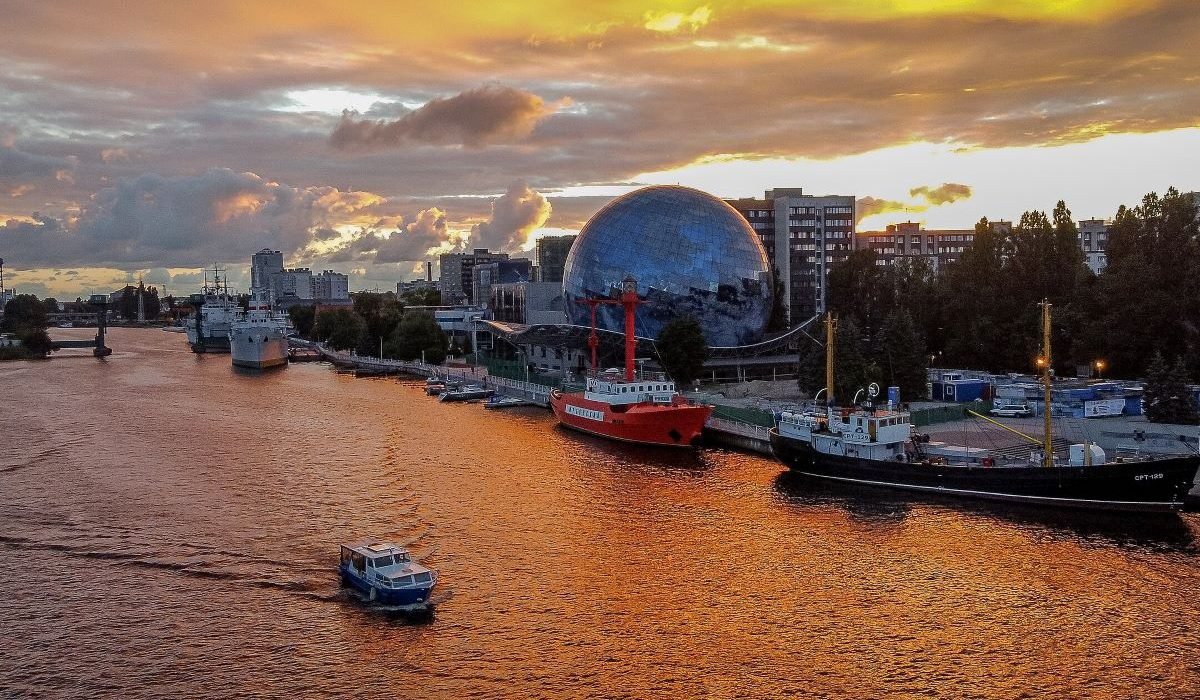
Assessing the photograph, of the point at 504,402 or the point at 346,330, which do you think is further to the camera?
the point at 346,330

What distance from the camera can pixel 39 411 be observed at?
7081 cm

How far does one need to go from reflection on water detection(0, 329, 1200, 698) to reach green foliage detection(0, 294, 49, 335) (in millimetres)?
154920

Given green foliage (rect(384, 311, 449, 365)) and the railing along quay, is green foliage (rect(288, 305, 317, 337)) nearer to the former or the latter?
the railing along quay

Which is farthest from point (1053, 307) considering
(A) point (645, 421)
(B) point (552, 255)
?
(B) point (552, 255)

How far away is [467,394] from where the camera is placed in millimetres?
78375

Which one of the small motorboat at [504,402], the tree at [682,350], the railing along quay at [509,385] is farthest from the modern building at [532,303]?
the tree at [682,350]

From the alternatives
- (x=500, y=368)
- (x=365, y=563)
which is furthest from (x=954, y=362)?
(x=365, y=563)

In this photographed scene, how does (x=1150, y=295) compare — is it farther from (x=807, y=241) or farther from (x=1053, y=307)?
(x=807, y=241)

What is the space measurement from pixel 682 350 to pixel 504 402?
14.9 meters

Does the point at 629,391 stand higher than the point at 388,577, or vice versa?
the point at 629,391

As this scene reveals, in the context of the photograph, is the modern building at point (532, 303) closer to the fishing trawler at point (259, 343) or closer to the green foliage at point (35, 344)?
the fishing trawler at point (259, 343)

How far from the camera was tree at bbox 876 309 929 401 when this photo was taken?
202 feet

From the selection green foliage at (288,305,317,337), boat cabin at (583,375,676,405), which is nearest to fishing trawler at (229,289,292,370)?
green foliage at (288,305,317,337)

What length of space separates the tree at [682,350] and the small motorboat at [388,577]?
4126cm
